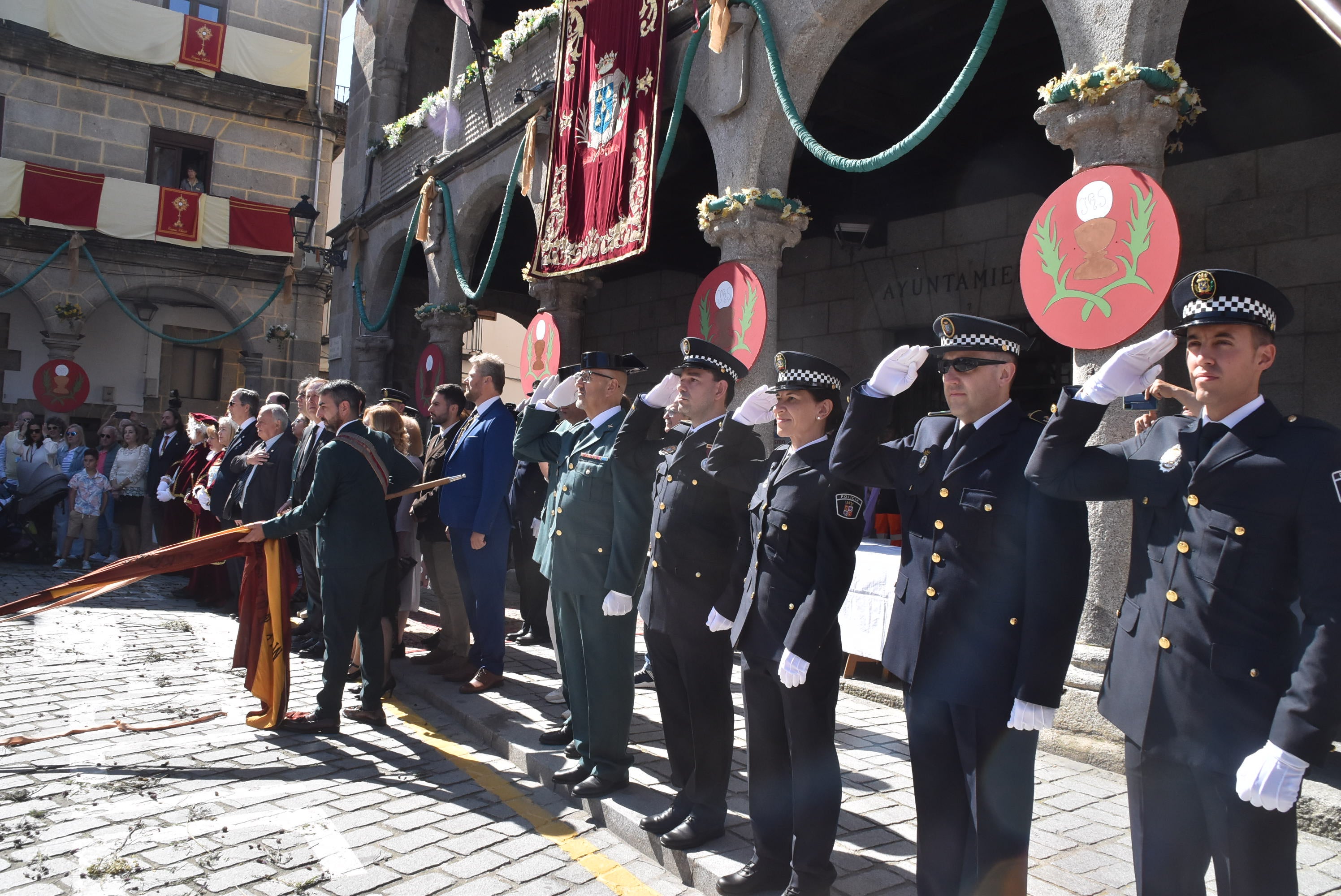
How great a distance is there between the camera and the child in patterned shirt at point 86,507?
11.9 m

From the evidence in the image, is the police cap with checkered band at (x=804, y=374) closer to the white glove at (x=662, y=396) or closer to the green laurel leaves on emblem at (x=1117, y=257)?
the white glove at (x=662, y=396)

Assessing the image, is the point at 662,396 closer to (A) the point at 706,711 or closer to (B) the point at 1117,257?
(A) the point at 706,711

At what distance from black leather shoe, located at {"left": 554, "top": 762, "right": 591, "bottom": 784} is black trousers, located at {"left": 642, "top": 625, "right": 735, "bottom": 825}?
605 mm

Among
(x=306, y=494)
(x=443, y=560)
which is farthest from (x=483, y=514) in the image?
(x=306, y=494)

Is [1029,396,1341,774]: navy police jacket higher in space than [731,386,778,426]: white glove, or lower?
lower

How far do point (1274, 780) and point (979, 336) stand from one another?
1.37 meters

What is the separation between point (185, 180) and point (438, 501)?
18074 mm

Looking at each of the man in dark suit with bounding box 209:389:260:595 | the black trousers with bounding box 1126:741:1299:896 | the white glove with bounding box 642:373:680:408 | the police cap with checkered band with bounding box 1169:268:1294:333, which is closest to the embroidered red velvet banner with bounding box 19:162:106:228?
the man in dark suit with bounding box 209:389:260:595

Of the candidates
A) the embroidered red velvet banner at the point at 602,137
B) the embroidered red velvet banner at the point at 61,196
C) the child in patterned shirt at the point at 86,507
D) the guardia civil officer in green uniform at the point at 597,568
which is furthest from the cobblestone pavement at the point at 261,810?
the embroidered red velvet banner at the point at 61,196

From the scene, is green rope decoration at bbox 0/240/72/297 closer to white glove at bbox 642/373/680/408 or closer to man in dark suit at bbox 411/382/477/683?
man in dark suit at bbox 411/382/477/683

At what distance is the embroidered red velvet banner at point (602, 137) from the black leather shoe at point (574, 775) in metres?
5.36

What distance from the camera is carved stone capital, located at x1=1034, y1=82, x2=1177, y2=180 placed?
4828 mm

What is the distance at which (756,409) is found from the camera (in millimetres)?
3586

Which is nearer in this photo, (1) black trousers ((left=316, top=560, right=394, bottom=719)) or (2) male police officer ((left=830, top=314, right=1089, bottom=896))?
(2) male police officer ((left=830, top=314, right=1089, bottom=896))
